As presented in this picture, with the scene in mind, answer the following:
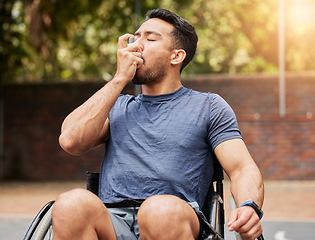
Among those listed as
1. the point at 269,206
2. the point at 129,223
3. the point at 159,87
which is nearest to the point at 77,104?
the point at 269,206

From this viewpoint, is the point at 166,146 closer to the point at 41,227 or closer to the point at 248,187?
the point at 248,187

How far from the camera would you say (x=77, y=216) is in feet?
7.00

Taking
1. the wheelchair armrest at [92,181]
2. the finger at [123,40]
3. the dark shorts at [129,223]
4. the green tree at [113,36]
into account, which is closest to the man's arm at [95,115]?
the finger at [123,40]

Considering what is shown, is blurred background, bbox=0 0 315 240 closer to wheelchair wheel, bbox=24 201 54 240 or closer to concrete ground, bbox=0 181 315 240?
concrete ground, bbox=0 181 315 240

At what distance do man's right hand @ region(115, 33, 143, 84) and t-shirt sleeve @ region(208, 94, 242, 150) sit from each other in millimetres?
377

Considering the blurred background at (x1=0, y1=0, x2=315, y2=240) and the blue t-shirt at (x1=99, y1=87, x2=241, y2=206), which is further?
the blurred background at (x1=0, y1=0, x2=315, y2=240)

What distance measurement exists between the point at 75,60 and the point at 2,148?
8.88 metres

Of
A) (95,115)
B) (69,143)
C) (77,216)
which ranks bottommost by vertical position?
(77,216)

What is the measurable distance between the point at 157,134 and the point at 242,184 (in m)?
0.43

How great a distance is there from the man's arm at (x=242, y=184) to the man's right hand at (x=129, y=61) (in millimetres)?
504

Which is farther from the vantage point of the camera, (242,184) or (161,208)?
(242,184)

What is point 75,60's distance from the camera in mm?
25312

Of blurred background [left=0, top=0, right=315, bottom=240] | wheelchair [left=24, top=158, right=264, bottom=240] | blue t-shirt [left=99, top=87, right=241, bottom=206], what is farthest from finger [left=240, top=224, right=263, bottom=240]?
blurred background [left=0, top=0, right=315, bottom=240]

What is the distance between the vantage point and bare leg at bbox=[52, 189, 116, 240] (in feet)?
7.01
